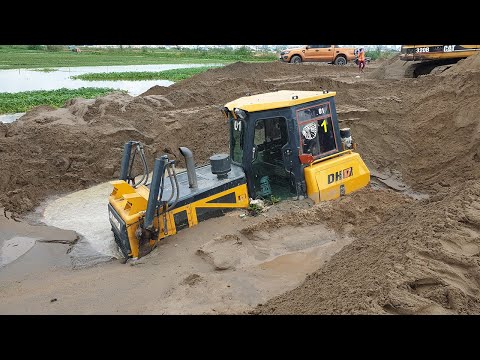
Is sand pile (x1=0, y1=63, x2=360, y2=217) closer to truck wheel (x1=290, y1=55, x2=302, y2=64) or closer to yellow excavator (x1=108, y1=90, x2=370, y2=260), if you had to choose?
yellow excavator (x1=108, y1=90, x2=370, y2=260)

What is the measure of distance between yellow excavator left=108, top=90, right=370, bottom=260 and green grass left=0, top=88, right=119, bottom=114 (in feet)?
45.5

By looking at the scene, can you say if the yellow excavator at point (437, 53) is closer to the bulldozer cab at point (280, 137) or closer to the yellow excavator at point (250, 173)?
the yellow excavator at point (250, 173)

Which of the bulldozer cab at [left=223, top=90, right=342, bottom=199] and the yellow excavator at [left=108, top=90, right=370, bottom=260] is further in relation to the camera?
the bulldozer cab at [left=223, top=90, right=342, bottom=199]

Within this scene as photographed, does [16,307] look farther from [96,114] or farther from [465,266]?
[96,114]

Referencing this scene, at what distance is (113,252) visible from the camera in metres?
7.45

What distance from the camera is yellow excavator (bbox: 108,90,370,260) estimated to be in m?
6.60

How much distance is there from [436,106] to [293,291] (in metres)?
8.69

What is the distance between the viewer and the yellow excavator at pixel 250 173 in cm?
660

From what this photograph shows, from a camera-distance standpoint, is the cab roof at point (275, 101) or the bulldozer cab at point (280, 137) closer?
the cab roof at point (275, 101)

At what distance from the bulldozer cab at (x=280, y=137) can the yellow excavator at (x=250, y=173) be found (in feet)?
0.05

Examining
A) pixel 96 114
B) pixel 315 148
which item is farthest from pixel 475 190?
pixel 96 114

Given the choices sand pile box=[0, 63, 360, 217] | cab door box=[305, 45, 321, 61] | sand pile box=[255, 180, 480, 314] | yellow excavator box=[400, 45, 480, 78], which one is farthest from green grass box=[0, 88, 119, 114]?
sand pile box=[255, 180, 480, 314]

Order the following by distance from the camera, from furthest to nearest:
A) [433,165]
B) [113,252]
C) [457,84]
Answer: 1. [457,84]
2. [433,165]
3. [113,252]

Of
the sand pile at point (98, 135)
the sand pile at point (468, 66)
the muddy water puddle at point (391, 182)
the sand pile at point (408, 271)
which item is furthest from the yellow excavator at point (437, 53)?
the sand pile at point (408, 271)
